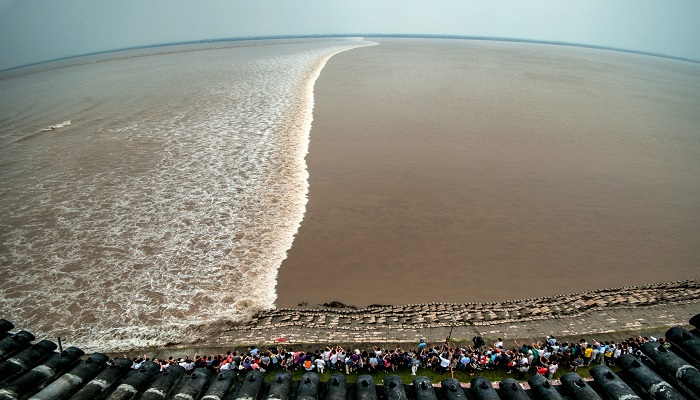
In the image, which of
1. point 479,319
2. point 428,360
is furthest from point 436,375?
point 479,319

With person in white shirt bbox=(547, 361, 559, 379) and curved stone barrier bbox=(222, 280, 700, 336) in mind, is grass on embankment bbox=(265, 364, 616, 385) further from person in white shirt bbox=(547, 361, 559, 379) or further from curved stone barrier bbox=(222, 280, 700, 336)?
curved stone barrier bbox=(222, 280, 700, 336)

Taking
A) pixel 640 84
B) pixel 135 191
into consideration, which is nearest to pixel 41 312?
pixel 135 191

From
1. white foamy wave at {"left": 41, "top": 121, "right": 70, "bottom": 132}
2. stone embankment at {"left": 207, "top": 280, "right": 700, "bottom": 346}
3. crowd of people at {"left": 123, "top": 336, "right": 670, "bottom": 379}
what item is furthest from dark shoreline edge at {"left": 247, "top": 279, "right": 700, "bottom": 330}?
white foamy wave at {"left": 41, "top": 121, "right": 70, "bottom": 132}

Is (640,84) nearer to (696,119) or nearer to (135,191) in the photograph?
(696,119)

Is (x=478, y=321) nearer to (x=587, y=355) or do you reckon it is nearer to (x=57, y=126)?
(x=587, y=355)

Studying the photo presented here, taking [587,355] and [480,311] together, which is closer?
[587,355]

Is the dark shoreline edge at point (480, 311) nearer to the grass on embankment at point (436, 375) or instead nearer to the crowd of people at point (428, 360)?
the crowd of people at point (428, 360)
